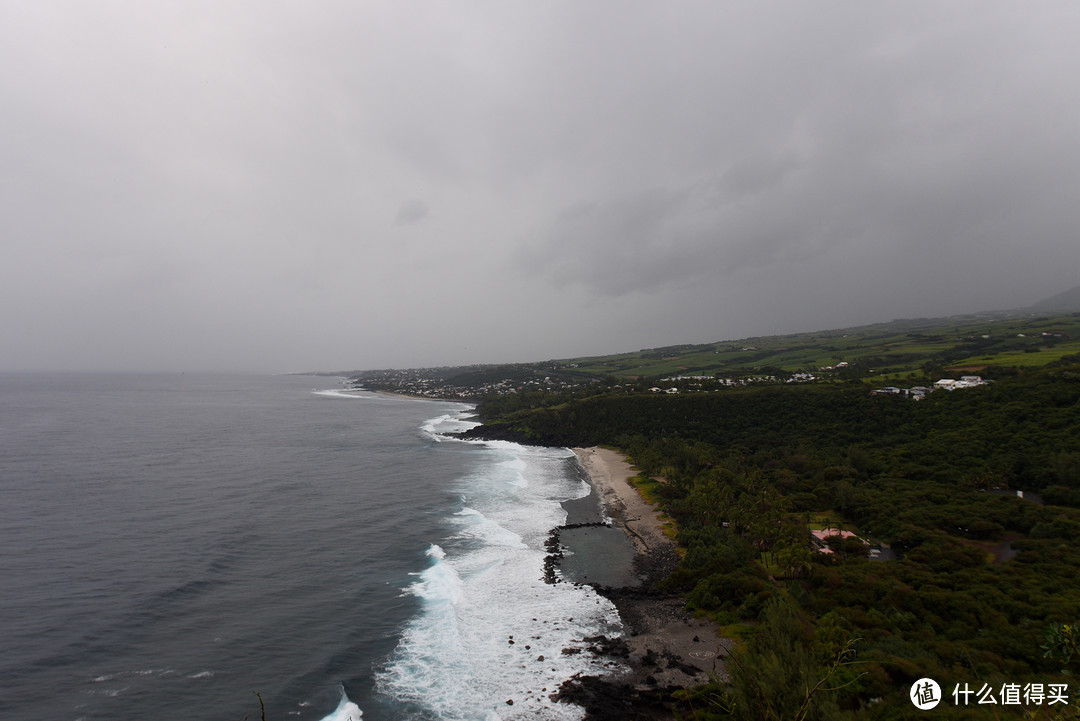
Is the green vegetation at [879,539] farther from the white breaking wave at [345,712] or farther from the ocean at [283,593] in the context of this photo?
the white breaking wave at [345,712]

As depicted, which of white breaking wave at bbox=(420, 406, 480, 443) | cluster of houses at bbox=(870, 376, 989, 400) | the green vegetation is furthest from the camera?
white breaking wave at bbox=(420, 406, 480, 443)

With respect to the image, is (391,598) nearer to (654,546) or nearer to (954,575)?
(654,546)

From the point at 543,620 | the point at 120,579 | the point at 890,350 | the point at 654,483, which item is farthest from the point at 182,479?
the point at 890,350

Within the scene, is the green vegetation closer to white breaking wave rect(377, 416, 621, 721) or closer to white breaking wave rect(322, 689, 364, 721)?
white breaking wave rect(377, 416, 621, 721)

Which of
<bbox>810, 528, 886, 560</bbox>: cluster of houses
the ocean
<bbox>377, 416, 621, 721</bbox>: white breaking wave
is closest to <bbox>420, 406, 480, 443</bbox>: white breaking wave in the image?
the ocean

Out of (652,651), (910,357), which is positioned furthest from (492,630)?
(910,357)

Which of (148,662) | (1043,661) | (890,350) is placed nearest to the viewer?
(1043,661)
